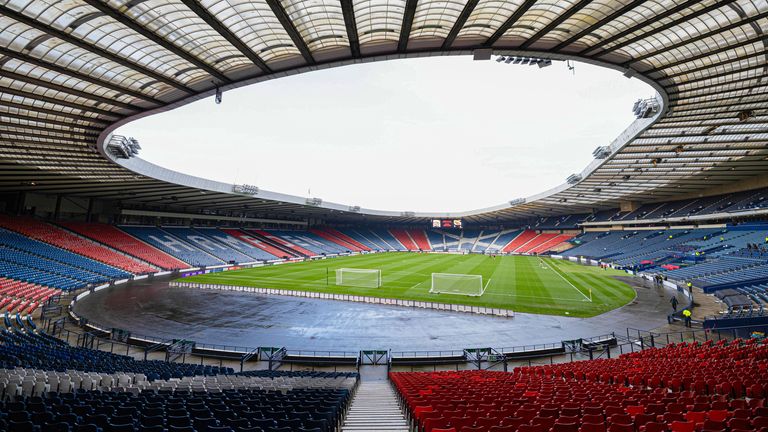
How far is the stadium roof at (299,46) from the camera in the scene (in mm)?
12047

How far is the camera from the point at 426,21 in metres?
13.0

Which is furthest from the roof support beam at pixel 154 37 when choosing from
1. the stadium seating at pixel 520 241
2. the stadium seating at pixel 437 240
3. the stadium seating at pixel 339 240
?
the stadium seating at pixel 437 240

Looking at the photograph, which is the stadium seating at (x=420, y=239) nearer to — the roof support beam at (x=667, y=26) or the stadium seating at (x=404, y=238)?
the stadium seating at (x=404, y=238)

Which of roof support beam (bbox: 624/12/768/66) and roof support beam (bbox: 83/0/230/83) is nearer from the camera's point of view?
roof support beam (bbox: 83/0/230/83)

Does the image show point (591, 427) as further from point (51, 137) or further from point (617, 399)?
point (51, 137)

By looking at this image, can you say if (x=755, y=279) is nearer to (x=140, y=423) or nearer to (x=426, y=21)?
(x=426, y=21)

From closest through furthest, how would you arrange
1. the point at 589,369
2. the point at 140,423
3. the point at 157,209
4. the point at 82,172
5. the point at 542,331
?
the point at 140,423 < the point at 589,369 < the point at 542,331 < the point at 82,172 < the point at 157,209

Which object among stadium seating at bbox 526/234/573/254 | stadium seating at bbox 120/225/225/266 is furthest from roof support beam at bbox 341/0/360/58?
stadium seating at bbox 526/234/573/254

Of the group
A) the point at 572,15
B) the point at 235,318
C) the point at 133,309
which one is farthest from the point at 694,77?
the point at 133,309

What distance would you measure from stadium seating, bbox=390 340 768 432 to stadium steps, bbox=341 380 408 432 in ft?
1.65

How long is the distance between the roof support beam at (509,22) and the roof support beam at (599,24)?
3089 millimetres

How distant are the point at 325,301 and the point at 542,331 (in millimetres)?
18279

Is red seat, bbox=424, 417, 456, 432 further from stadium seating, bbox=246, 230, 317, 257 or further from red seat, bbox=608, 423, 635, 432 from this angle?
stadium seating, bbox=246, 230, 317, 257

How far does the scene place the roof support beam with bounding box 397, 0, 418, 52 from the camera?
11.5 metres
